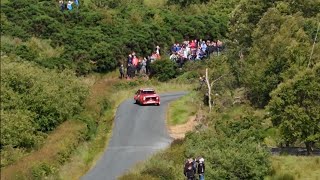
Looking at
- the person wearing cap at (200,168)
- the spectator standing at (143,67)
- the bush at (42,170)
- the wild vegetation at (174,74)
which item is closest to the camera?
the person wearing cap at (200,168)

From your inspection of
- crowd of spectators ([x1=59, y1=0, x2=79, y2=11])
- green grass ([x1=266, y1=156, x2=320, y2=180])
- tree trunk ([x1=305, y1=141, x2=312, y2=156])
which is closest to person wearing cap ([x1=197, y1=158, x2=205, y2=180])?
green grass ([x1=266, y1=156, x2=320, y2=180])

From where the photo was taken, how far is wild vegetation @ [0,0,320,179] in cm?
3294

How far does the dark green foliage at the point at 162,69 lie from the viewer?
60.4 meters

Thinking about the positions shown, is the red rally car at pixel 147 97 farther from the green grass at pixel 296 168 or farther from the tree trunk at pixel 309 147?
the green grass at pixel 296 168

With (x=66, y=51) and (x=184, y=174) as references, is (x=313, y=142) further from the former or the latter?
(x=66, y=51)

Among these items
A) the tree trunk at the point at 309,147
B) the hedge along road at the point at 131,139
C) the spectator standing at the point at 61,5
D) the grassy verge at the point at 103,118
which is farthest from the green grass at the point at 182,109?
the spectator standing at the point at 61,5

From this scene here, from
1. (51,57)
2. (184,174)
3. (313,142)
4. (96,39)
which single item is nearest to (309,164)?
(313,142)

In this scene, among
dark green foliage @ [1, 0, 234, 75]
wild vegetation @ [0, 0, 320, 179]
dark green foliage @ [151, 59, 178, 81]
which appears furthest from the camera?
dark green foliage @ [1, 0, 234, 75]

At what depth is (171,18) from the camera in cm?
7475

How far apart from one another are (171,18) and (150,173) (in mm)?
45826

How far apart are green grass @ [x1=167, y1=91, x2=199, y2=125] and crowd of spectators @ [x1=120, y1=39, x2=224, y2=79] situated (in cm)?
833

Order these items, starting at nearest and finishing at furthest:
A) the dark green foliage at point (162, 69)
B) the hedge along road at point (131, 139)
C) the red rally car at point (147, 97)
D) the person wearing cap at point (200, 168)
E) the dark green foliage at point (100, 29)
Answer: the person wearing cap at point (200, 168) < the hedge along road at point (131, 139) < the red rally car at point (147, 97) < the dark green foliage at point (162, 69) < the dark green foliage at point (100, 29)

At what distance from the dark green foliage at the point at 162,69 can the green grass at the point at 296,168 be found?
28553 millimetres

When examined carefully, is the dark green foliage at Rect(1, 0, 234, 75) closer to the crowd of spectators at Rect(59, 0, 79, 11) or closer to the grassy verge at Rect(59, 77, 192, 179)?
the crowd of spectators at Rect(59, 0, 79, 11)
